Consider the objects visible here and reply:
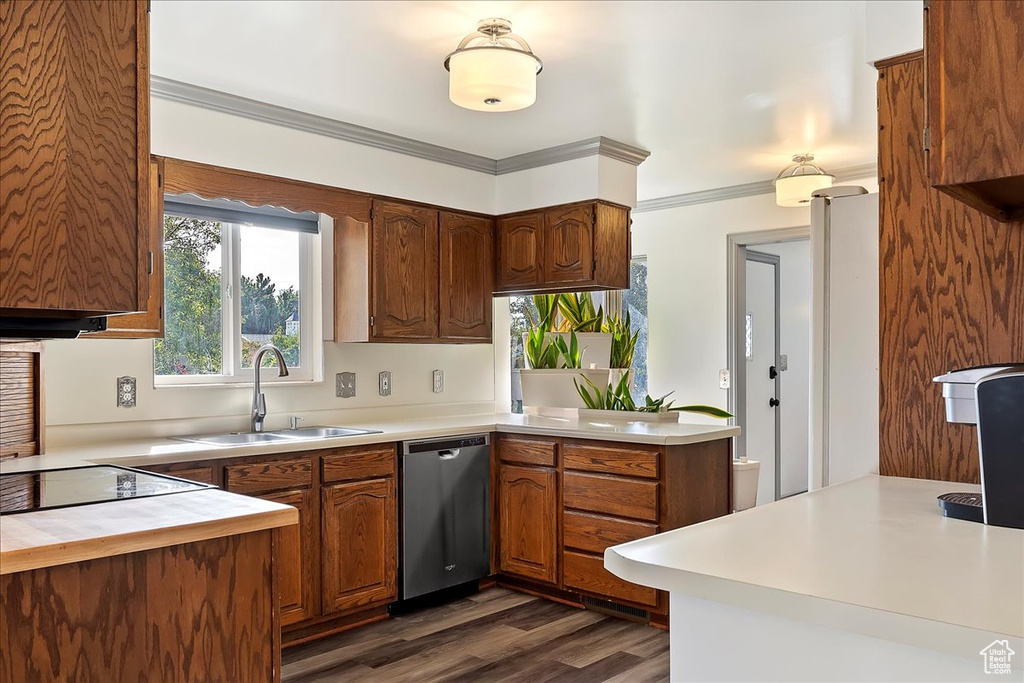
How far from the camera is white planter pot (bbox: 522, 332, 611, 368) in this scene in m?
4.42

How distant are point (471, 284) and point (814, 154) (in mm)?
2127

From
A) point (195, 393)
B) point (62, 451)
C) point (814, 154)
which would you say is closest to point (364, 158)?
point (195, 393)

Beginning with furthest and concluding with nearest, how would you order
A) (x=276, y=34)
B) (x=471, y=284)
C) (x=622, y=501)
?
1. (x=471, y=284)
2. (x=622, y=501)
3. (x=276, y=34)

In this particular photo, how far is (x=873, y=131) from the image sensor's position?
407cm

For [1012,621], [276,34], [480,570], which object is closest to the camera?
[1012,621]

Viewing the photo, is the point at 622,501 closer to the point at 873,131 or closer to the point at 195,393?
the point at 195,393

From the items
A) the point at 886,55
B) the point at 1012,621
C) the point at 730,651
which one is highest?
the point at 886,55

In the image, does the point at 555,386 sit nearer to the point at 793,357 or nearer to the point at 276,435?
the point at 276,435

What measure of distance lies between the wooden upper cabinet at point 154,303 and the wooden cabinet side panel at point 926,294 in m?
2.51

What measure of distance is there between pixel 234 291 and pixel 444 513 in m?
1.47

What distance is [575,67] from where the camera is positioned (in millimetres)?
3131

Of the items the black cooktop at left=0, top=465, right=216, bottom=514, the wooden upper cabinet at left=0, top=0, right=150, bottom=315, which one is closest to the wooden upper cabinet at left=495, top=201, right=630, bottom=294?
the black cooktop at left=0, top=465, right=216, bottom=514

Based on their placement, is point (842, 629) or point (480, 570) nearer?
point (842, 629)

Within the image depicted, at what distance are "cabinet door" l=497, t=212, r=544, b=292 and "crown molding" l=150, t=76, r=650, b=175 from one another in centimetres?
31
